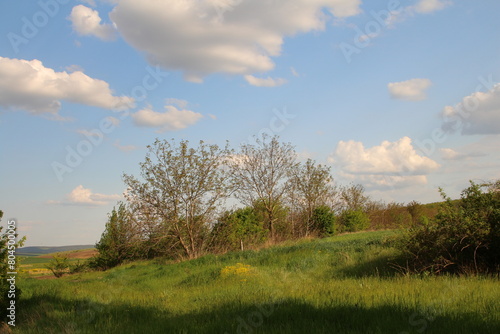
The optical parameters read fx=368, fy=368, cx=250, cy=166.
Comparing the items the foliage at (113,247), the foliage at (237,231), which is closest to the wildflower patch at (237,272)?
the foliage at (237,231)

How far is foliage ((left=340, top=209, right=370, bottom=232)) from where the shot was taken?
3916 cm

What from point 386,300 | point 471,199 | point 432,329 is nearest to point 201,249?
point 471,199

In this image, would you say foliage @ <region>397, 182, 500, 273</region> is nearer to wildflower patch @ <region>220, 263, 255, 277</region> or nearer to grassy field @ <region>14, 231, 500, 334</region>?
grassy field @ <region>14, 231, 500, 334</region>

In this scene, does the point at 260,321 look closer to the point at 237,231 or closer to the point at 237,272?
the point at 237,272

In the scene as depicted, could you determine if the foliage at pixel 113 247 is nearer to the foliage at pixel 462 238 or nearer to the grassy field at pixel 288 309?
the grassy field at pixel 288 309

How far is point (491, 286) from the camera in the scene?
7086 mm

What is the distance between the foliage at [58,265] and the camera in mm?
25812

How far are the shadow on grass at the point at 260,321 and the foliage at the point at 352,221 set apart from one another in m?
33.9

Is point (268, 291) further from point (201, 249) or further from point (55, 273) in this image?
point (55, 273)

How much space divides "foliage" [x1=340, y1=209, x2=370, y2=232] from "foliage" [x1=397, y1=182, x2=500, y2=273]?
29.1m

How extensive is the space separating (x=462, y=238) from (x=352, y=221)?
3083cm

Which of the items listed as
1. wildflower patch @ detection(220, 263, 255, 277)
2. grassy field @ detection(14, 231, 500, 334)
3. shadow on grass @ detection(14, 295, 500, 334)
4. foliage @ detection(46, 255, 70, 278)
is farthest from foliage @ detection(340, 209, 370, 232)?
shadow on grass @ detection(14, 295, 500, 334)

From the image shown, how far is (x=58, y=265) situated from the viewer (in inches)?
1017

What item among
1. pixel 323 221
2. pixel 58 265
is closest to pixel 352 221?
pixel 323 221
